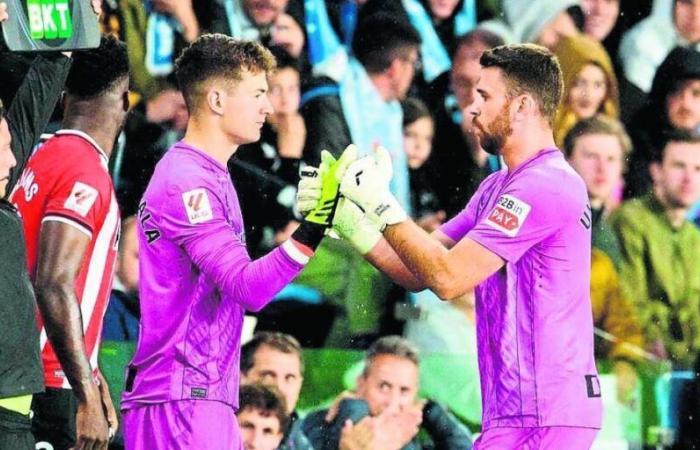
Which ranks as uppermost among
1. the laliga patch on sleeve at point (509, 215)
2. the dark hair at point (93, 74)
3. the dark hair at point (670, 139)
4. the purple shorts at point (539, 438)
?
the dark hair at point (670, 139)

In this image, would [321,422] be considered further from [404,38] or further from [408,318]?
[404,38]

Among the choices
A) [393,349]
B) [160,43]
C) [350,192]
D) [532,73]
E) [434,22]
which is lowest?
[393,349]

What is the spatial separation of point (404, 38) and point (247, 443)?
2.11 m

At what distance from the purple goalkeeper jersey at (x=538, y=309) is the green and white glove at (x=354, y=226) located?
35cm

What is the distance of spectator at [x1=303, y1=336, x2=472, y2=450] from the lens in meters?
7.01

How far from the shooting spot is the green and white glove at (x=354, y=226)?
4.57m

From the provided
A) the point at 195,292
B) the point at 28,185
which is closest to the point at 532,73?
the point at 195,292

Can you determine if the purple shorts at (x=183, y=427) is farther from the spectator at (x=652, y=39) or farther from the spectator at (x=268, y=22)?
the spectator at (x=652, y=39)

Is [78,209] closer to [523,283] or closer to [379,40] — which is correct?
[523,283]

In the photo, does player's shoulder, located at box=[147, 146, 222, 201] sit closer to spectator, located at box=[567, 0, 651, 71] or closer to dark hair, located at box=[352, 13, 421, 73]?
dark hair, located at box=[352, 13, 421, 73]

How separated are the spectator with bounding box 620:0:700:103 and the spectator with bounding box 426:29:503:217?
0.68 metres

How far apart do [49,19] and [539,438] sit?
2.00 m

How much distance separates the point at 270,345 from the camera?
23.1 feet

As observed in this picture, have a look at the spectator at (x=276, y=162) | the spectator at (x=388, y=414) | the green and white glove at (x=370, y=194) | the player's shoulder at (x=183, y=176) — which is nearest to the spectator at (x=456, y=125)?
the spectator at (x=276, y=162)
